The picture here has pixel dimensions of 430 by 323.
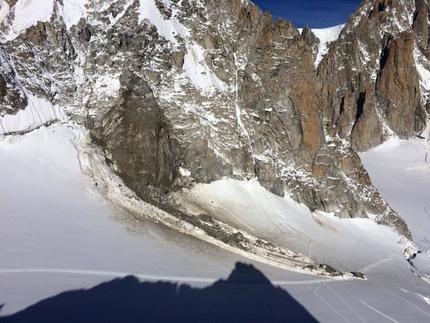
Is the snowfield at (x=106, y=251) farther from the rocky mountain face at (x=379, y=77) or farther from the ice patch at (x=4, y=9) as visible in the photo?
the rocky mountain face at (x=379, y=77)

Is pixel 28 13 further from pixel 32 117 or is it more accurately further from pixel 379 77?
pixel 379 77

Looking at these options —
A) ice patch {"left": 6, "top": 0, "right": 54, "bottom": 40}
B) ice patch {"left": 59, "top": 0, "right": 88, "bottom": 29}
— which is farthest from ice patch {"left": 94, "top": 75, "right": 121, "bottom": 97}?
ice patch {"left": 6, "top": 0, "right": 54, "bottom": 40}

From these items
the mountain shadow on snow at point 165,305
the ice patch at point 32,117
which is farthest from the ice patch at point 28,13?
the mountain shadow on snow at point 165,305

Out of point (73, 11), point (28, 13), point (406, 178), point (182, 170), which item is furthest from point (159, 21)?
point (406, 178)

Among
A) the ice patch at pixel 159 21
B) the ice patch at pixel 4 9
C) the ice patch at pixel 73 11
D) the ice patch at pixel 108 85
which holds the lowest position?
the ice patch at pixel 108 85

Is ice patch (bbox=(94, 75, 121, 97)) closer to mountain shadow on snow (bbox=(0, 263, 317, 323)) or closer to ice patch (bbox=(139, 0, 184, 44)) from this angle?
ice patch (bbox=(139, 0, 184, 44))

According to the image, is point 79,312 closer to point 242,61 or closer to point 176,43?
point 176,43
